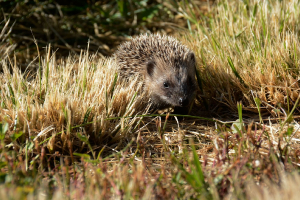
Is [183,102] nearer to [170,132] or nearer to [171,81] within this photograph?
[171,81]

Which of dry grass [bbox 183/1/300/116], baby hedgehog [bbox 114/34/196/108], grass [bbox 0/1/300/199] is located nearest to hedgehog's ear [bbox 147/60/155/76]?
baby hedgehog [bbox 114/34/196/108]

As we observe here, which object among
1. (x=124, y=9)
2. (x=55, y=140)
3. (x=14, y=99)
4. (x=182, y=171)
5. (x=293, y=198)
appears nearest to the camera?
(x=293, y=198)

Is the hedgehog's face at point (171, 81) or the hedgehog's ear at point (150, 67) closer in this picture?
the hedgehog's face at point (171, 81)

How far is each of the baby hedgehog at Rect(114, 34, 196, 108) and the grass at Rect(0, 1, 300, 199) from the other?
225 millimetres

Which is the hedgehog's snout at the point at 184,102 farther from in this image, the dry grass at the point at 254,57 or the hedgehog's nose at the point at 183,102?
the dry grass at the point at 254,57

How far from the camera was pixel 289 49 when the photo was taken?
364cm

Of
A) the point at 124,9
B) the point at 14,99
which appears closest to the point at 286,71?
the point at 14,99

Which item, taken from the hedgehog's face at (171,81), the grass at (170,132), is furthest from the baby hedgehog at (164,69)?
the grass at (170,132)

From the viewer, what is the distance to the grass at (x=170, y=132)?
A: 2189 millimetres

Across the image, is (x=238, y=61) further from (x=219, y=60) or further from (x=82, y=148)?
(x=82, y=148)

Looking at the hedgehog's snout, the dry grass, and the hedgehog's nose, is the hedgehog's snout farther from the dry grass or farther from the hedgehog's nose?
the dry grass

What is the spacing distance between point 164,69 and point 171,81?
184mm

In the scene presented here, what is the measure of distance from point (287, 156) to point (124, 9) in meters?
4.64

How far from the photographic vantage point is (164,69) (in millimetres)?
4062
